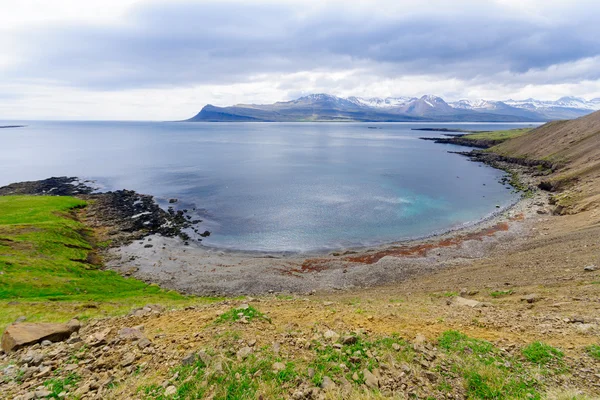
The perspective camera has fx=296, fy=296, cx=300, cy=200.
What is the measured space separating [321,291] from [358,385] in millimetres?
25390

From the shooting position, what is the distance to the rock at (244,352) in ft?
37.9

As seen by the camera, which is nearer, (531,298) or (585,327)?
(585,327)

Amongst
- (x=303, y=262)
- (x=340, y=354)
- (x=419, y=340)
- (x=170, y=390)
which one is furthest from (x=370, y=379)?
(x=303, y=262)

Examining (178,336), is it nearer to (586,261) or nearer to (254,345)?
(254,345)

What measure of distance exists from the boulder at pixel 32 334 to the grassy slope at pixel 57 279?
25.0 feet

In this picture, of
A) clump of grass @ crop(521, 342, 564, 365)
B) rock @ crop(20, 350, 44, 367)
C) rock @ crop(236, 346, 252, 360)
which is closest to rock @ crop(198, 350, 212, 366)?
rock @ crop(236, 346, 252, 360)

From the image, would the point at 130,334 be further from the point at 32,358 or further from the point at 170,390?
the point at 170,390

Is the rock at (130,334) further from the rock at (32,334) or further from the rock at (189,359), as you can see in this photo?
the rock at (32,334)

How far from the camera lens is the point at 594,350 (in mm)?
11945

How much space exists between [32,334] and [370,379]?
15.9 metres

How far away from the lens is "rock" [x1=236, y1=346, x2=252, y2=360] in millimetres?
11555

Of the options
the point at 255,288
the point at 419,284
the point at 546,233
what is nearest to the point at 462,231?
the point at 546,233

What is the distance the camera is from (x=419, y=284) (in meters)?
33.3

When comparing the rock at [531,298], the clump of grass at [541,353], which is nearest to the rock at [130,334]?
the clump of grass at [541,353]
